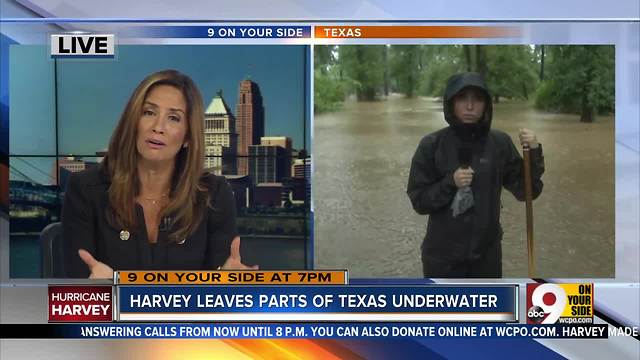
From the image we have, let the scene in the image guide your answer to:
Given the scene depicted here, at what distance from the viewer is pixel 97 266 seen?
2617mm

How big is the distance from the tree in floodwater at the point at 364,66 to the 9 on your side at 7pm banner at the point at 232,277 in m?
0.76

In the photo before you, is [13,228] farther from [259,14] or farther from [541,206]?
[541,206]

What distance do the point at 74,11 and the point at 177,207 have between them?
91 centimetres

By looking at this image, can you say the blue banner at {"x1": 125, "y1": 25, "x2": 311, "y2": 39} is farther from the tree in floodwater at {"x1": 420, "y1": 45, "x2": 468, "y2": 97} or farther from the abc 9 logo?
the abc 9 logo

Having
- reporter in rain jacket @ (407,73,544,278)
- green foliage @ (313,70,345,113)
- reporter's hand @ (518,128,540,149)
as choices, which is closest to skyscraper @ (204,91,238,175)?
green foliage @ (313,70,345,113)

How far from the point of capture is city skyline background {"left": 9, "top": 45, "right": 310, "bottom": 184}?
2.53 meters

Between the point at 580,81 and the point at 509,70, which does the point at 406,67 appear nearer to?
the point at 509,70

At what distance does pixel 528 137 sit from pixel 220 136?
1.27 m

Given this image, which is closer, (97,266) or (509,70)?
(509,70)

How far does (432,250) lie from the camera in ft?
8.55

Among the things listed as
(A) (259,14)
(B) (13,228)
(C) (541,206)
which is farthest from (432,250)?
(B) (13,228)

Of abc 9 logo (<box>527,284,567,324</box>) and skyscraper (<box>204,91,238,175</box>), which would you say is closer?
skyscraper (<box>204,91,238,175</box>)

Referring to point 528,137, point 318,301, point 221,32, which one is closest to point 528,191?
point 528,137

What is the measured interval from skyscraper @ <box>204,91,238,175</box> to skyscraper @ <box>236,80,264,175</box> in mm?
29
